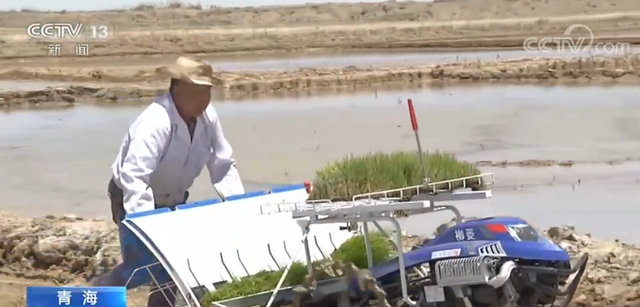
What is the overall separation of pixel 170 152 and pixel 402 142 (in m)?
11.6

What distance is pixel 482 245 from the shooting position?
16.3ft

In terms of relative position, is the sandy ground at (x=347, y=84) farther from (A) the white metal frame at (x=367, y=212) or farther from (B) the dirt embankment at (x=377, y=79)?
(A) the white metal frame at (x=367, y=212)

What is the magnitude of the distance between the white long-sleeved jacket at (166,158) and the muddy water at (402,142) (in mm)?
4174

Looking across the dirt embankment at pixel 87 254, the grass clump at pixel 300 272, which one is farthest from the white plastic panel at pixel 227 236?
the dirt embankment at pixel 87 254

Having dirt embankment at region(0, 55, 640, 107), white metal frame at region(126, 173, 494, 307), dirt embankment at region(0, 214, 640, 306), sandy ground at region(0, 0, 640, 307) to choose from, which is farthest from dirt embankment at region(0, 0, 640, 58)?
white metal frame at region(126, 173, 494, 307)

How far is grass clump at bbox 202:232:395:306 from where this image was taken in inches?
219

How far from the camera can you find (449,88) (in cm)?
2627

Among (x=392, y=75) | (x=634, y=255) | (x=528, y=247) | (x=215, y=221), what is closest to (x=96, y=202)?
(x=634, y=255)

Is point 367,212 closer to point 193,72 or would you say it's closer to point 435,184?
point 435,184

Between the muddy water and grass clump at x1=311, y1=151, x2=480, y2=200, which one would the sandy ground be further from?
grass clump at x1=311, y1=151, x2=480, y2=200

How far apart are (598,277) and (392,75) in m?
21.0

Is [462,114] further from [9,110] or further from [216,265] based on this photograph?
[216,265]

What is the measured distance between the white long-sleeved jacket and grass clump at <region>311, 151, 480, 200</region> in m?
4.29

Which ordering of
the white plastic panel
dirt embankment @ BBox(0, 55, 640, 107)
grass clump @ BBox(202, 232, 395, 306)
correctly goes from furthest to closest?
1. dirt embankment @ BBox(0, 55, 640, 107)
2. grass clump @ BBox(202, 232, 395, 306)
3. the white plastic panel
